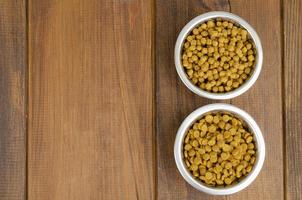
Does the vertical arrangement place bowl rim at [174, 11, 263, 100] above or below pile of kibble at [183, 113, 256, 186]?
above

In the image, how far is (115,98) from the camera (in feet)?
2.74

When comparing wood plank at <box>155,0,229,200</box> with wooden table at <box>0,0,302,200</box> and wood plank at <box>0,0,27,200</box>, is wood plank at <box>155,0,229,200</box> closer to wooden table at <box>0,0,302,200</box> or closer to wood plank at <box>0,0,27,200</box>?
wooden table at <box>0,0,302,200</box>

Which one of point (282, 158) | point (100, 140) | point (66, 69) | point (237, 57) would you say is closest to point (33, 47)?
point (66, 69)

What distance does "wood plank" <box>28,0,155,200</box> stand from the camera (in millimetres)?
827

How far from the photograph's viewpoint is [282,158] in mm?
829

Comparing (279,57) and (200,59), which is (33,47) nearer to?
(200,59)

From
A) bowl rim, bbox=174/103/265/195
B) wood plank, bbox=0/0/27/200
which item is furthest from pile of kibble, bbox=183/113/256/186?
wood plank, bbox=0/0/27/200

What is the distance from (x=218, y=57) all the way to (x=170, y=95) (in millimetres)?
110

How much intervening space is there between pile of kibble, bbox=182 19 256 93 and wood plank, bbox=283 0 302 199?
3.5 inches

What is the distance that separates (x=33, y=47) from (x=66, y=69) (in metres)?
0.07

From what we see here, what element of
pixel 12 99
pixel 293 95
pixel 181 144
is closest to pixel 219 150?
pixel 181 144

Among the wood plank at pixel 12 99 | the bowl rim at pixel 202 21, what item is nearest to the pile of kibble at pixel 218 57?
the bowl rim at pixel 202 21

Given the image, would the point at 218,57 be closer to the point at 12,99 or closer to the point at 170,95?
the point at 170,95

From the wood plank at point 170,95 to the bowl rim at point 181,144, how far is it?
0.17ft
